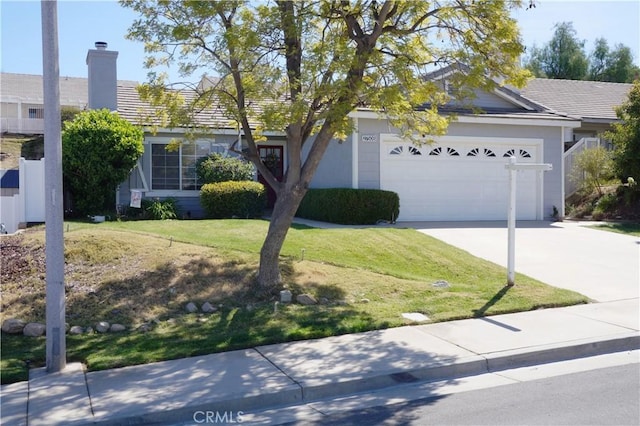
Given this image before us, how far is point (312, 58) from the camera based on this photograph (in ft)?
30.6

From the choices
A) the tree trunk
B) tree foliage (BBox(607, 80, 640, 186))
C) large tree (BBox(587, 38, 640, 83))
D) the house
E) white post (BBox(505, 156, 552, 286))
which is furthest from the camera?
large tree (BBox(587, 38, 640, 83))

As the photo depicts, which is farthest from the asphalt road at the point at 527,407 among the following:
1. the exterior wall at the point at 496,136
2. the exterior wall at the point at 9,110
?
the exterior wall at the point at 9,110

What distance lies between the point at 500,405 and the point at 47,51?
5933 millimetres

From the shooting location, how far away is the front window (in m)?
18.8

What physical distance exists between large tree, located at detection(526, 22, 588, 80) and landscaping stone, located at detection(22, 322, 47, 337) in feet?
Result: 135

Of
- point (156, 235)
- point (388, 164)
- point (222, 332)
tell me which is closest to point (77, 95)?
point (388, 164)

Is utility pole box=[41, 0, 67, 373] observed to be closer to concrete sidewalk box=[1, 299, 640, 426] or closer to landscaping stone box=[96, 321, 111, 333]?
concrete sidewalk box=[1, 299, 640, 426]

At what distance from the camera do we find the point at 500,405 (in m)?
5.89

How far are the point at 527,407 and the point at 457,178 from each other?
43.5ft

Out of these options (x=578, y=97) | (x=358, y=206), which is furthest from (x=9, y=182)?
(x=578, y=97)

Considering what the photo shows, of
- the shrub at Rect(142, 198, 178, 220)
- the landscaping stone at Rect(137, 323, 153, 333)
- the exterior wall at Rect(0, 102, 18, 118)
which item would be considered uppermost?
the exterior wall at Rect(0, 102, 18, 118)

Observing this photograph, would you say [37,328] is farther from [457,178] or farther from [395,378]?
[457,178]

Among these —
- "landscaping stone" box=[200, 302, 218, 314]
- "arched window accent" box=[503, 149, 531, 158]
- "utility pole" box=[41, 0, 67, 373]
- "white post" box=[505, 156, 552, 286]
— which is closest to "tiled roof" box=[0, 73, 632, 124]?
"arched window accent" box=[503, 149, 531, 158]

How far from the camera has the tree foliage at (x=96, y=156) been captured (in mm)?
15859
